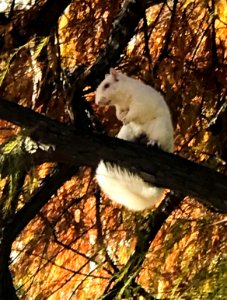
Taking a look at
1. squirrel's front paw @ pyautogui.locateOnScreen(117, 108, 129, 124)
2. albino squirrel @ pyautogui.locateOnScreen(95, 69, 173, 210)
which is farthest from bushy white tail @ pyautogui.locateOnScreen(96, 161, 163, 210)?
squirrel's front paw @ pyautogui.locateOnScreen(117, 108, 129, 124)

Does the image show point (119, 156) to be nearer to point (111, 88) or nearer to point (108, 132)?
point (111, 88)

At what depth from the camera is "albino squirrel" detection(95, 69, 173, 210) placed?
1586mm

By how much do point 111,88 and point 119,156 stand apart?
0.36m

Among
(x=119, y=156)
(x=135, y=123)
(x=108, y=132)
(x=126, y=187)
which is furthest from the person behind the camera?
(x=108, y=132)

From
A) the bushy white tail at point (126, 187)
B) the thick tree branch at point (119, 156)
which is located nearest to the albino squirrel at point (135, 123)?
the bushy white tail at point (126, 187)

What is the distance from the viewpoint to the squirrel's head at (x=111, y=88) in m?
1.73

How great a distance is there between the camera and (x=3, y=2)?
1.86m

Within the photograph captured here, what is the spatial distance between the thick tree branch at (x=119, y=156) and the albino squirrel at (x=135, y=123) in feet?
0.34

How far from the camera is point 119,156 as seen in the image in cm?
140

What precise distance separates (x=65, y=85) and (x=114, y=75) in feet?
0.56

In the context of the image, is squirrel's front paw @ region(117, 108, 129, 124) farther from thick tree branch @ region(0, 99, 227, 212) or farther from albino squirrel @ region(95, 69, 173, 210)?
thick tree branch @ region(0, 99, 227, 212)

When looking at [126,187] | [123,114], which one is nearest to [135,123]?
[123,114]

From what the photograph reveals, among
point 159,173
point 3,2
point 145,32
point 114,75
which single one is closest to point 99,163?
point 159,173

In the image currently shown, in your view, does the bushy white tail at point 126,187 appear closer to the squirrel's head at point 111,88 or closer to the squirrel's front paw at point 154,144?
the squirrel's front paw at point 154,144
